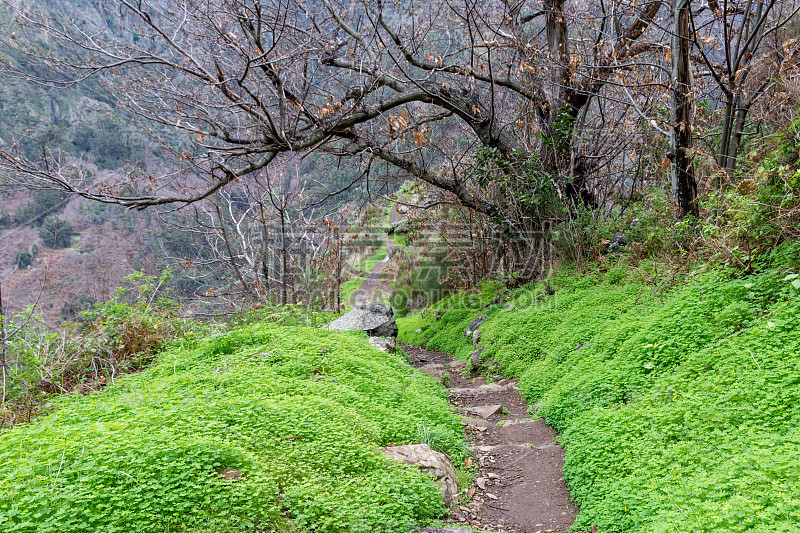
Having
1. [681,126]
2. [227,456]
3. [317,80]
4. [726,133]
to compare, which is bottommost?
[227,456]

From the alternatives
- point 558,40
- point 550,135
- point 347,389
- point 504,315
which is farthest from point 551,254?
point 347,389

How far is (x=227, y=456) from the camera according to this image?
3.74 meters

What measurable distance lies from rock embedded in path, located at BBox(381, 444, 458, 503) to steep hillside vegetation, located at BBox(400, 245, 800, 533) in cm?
108

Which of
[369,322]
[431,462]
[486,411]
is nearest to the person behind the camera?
[431,462]

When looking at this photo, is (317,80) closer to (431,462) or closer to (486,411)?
(486,411)

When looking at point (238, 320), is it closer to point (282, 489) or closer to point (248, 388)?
point (248, 388)

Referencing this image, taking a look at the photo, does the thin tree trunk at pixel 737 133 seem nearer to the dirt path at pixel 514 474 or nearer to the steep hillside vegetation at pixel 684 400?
the steep hillside vegetation at pixel 684 400

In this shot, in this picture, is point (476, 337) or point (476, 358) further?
point (476, 337)

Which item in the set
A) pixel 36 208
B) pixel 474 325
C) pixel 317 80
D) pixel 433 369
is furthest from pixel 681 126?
pixel 36 208

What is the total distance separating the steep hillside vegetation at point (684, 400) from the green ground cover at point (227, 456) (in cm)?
141

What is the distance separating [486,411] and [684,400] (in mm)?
2999

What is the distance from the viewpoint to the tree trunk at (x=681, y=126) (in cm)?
770

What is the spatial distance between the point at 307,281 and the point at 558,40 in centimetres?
810

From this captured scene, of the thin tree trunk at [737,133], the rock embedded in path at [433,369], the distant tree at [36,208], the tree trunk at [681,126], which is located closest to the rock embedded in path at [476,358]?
the rock embedded in path at [433,369]
